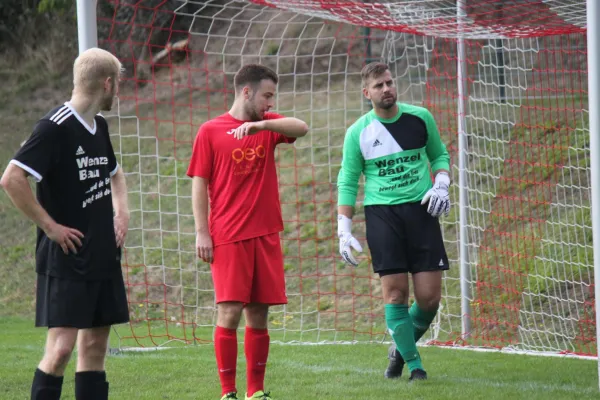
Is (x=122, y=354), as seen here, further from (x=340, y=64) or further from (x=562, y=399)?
(x=340, y=64)

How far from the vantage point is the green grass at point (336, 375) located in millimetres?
5633

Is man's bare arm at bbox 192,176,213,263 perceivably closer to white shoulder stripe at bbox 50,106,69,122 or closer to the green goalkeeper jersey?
the green goalkeeper jersey

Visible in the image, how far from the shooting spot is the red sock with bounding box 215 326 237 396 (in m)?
5.16

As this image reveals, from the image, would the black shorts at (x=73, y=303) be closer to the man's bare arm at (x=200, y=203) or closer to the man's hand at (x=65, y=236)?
the man's hand at (x=65, y=236)

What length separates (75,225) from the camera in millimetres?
4148

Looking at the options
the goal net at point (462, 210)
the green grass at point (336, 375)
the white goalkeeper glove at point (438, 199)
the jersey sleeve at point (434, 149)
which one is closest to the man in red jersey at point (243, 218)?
the green grass at point (336, 375)

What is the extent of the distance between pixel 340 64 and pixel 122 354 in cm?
1051

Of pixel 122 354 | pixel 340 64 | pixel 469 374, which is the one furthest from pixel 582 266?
pixel 340 64

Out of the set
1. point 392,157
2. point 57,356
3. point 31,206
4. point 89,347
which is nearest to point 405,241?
point 392,157

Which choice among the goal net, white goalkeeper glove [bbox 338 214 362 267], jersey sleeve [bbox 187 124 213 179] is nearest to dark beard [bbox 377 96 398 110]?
white goalkeeper glove [bbox 338 214 362 267]

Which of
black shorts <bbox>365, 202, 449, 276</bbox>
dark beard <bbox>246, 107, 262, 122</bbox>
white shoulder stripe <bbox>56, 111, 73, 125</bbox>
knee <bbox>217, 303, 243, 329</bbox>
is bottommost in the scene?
knee <bbox>217, 303, 243, 329</bbox>

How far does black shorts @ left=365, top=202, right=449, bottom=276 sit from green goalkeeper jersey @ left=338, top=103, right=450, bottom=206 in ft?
0.25

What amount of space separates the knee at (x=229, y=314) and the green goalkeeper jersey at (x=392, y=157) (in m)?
1.22

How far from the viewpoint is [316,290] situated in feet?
35.6
